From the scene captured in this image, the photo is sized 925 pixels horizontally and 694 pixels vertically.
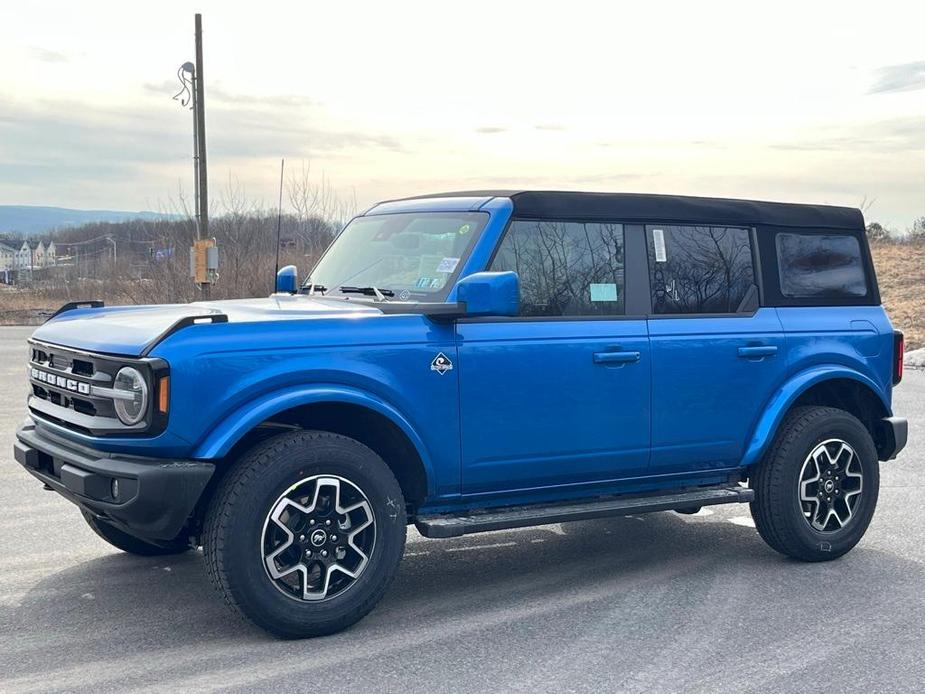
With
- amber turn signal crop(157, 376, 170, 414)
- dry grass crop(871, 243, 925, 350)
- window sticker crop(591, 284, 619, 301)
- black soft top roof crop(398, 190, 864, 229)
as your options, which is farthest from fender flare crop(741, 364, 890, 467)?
dry grass crop(871, 243, 925, 350)

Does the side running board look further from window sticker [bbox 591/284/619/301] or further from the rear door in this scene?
window sticker [bbox 591/284/619/301]

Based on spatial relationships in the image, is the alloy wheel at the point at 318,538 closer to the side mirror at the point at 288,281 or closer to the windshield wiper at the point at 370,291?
the windshield wiper at the point at 370,291

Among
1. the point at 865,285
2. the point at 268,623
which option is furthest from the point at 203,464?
the point at 865,285

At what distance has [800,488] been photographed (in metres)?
6.03

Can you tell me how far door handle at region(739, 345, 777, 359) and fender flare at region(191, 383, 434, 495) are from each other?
199 centimetres

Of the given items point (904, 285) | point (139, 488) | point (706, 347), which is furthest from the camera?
point (904, 285)

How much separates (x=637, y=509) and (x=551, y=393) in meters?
0.79

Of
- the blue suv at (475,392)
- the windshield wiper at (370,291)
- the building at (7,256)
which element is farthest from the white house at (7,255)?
the blue suv at (475,392)

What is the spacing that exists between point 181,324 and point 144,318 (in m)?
0.73

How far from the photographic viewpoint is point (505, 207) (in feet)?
17.6

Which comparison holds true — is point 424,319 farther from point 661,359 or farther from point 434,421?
point 661,359

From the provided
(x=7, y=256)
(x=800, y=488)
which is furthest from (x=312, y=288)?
(x=7, y=256)

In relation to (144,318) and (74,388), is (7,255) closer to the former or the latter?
(144,318)

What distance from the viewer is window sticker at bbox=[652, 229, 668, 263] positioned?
579 cm
